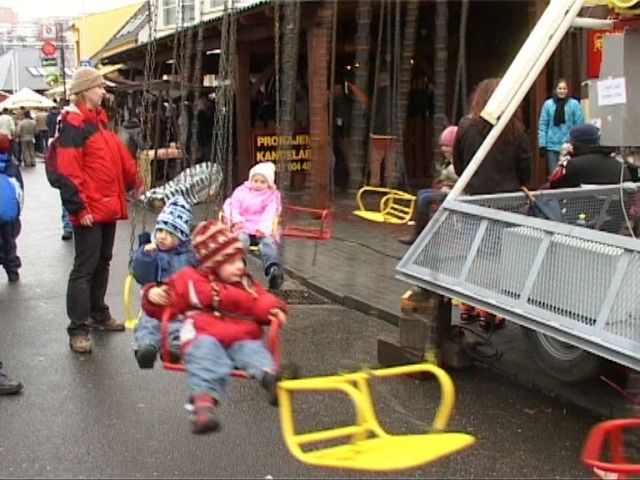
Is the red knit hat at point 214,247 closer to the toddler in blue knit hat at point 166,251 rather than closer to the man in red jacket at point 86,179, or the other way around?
the toddler in blue knit hat at point 166,251

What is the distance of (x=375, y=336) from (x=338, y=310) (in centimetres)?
94

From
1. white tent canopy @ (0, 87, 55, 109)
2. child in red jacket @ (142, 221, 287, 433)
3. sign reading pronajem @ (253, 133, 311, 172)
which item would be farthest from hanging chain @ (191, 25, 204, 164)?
white tent canopy @ (0, 87, 55, 109)

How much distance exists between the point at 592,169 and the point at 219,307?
11.8 ft

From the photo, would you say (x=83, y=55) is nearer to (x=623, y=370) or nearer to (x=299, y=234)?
(x=299, y=234)

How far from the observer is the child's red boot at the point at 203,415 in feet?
11.2

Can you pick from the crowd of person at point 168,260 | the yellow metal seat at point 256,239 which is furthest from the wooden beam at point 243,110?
the yellow metal seat at point 256,239

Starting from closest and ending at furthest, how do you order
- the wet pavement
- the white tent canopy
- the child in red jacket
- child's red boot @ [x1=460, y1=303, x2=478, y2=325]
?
the child in red jacket → the wet pavement → child's red boot @ [x1=460, y1=303, x2=478, y2=325] → the white tent canopy

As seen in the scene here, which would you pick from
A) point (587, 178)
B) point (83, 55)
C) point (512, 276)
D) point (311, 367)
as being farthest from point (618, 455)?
point (83, 55)

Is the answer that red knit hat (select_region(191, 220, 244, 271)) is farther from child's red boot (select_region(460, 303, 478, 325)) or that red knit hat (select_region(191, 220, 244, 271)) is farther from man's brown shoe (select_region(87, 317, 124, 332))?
child's red boot (select_region(460, 303, 478, 325))

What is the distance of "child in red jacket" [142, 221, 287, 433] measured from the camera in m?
3.76

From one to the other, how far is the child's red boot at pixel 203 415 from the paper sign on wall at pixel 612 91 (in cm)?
312

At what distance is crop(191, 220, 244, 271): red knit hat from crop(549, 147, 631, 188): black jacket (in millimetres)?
3367

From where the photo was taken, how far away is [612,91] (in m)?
5.29

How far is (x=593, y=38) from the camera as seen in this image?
9656 mm
